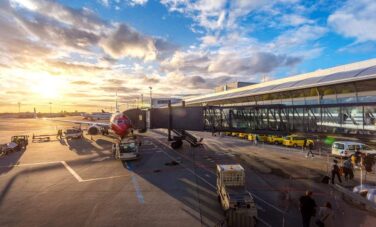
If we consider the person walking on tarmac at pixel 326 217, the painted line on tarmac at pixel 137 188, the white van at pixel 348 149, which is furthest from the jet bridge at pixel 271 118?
the painted line on tarmac at pixel 137 188

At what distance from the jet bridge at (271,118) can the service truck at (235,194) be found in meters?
12.1

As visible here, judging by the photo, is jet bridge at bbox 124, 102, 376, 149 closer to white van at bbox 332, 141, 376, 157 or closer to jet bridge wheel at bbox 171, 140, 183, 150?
jet bridge wheel at bbox 171, 140, 183, 150

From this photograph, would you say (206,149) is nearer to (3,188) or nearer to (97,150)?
(97,150)

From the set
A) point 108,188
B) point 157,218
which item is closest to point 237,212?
point 157,218

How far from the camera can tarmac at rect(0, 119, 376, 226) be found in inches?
592

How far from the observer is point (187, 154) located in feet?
118

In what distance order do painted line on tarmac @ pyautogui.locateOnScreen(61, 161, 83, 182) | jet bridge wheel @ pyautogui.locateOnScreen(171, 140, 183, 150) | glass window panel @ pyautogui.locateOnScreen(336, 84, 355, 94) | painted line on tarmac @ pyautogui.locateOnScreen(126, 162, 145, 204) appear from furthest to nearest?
jet bridge wheel @ pyautogui.locateOnScreen(171, 140, 183, 150), glass window panel @ pyautogui.locateOnScreen(336, 84, 355, 94), painted line on tarmac @ pyautogui.locateOnScreen(61, 161, 83, 182), painted line on tarmac @ pyautogui.locateOnScreen(126, 162, 145, 204)

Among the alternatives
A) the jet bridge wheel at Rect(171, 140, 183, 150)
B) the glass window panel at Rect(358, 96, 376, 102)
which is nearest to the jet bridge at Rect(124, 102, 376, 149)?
the jet bridge wheel at Rect(171, 140, 183, 150)

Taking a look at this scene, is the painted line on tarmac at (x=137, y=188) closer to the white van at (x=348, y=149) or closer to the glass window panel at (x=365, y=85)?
the white van at (x=348, y=149)

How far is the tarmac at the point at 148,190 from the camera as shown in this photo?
15047 mm

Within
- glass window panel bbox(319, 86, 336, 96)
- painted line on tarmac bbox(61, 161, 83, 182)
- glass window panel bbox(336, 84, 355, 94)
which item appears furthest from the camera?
glass window panel bbox(319, 86, 336, 96)

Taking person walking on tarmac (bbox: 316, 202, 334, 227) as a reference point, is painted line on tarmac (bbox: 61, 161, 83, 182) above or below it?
below

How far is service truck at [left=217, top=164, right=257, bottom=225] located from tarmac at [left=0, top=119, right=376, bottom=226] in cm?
125

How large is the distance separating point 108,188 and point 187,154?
16705mm
